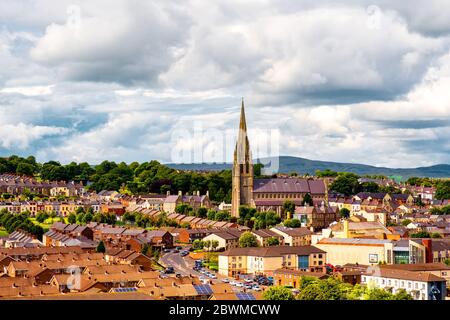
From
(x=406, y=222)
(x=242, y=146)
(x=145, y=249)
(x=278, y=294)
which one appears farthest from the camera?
(x=242, y=146)

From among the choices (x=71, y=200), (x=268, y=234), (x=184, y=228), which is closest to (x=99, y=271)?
(x=268, y=234)

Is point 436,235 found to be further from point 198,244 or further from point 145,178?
point 145,178

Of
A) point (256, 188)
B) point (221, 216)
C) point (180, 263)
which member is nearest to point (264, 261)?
point (180, 263)

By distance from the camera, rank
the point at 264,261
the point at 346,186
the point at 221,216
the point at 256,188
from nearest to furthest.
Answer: the point at 264,261 < the point at 221,216 < the point at 256,188 < the point at 346,186

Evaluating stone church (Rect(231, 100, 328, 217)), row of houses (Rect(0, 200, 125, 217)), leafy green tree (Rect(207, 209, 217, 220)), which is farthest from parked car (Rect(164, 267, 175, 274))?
row of houses (Rect(0, 200, 125, 217))

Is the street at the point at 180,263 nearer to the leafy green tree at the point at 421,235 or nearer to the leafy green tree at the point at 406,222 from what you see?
the leafy green tree at the point at 421,235

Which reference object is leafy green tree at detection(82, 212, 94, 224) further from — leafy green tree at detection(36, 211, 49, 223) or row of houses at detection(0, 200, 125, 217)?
row of houses at detection(0, 200, 125, 217)

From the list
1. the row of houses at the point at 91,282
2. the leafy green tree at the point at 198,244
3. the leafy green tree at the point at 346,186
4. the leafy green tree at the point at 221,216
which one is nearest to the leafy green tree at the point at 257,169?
the leafy green tree at the point at 346,186
